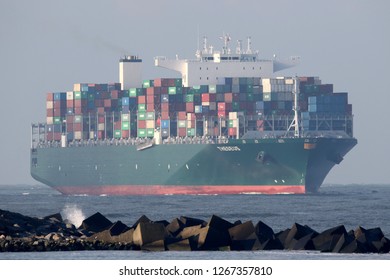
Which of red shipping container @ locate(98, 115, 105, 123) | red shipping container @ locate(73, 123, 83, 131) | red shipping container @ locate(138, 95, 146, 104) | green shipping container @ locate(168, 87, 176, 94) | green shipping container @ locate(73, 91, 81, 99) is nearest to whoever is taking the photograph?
green shipping container @ locate(168, 87, 176, 94)

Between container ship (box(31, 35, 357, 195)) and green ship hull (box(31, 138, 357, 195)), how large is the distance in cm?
7

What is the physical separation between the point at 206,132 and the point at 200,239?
61234mm

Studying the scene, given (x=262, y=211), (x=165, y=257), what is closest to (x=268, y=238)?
(x=165, y=257)

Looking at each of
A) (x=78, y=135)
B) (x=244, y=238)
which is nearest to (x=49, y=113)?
(x=78, y=135)

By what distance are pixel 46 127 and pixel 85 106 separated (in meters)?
7.01

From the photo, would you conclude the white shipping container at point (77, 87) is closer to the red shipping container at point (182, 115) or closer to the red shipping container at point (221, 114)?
the red shipping container at point (182, 115)

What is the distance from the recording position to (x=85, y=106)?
10375 centimetres

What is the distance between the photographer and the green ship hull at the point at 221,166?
9006 centimetres

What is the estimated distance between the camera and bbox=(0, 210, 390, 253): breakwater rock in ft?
107

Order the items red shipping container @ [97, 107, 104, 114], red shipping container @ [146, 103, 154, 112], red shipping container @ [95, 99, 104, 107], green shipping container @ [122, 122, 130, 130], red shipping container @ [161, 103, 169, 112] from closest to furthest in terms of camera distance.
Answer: red shipping container @ [161, 103, 169, 112], red shipping container @ [146, 103, 154, 112], green shipping container @ [122, 122, 130, 130], red shipping container @ [97, 107, 104, 114], red shipping container @ [95, 99, 104, 107]

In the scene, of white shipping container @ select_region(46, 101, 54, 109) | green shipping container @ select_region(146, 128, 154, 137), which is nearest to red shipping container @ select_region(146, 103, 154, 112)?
green shipping container @ select_region(146, 128, 154, 137)

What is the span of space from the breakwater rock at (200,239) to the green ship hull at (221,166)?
178 ft

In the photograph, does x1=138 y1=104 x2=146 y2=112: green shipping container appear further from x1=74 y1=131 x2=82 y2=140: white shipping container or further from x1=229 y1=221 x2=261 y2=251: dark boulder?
x1=229 y1=221 x2=261 y2=251: dark boulder

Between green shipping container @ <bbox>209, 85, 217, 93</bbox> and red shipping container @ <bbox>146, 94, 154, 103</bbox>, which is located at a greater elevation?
green shipping container @ <bbox>209, 85, 217, 93</bbox>
